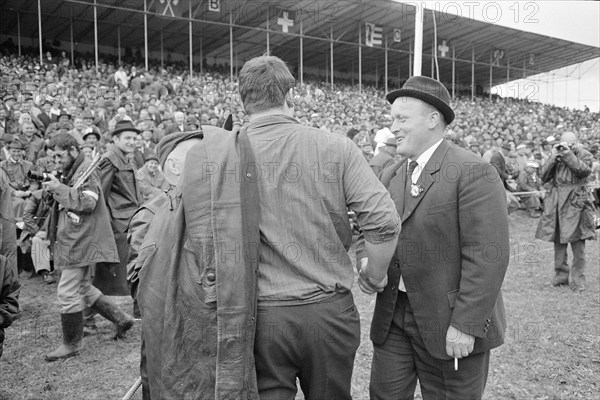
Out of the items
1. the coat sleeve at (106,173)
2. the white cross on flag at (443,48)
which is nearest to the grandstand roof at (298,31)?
the white cross on flag at (443,48)

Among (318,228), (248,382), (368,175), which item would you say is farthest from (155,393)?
(368,175)

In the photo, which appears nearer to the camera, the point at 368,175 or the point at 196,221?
the point at 196,221

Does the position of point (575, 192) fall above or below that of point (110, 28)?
below

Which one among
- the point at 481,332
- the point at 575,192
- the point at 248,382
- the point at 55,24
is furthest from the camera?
the point at 55,24

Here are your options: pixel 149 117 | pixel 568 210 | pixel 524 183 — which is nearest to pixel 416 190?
pixel 568 210

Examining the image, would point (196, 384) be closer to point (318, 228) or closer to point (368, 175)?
point (318, 228)

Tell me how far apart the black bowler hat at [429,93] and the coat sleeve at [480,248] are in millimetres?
336

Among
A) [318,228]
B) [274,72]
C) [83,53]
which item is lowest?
[318,228]

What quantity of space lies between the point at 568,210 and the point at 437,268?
16.9ft

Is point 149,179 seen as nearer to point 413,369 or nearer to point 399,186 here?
point 399,186

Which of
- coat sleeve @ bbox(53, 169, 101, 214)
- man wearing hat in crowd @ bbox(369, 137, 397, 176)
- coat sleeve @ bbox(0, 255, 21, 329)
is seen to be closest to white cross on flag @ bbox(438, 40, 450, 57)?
man wearing hat in crowd @ bbox(369, 137, 397, 176)

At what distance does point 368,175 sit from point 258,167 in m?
0.43

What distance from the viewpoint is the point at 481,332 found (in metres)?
2.21

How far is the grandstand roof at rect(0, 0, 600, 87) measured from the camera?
22798mm
